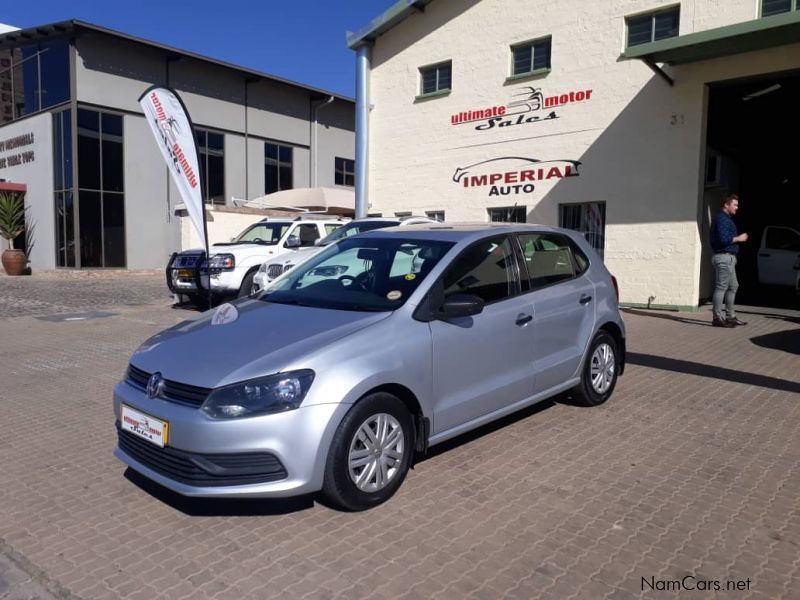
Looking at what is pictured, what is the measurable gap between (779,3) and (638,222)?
14.4 feet

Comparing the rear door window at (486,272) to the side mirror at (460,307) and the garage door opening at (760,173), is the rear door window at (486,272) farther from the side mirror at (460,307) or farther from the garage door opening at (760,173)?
the garage door opening at (760,173)

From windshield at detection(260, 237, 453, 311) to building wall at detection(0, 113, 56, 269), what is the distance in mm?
22538

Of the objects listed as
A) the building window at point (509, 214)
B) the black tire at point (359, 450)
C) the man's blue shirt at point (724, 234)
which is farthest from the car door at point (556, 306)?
Answer: the building window at point (509, 214)

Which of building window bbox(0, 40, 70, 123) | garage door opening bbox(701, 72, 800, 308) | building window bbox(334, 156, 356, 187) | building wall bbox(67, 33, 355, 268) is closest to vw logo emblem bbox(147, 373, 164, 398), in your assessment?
garage door opening bbox(701, 72, 800, 308)

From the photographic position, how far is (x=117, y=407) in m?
3.81

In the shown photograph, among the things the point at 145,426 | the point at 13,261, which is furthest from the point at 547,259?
the point at 13,261

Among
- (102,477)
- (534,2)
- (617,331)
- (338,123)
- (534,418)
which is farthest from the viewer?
(338,123)

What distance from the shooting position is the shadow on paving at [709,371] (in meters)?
6.50

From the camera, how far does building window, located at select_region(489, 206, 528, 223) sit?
14438mm

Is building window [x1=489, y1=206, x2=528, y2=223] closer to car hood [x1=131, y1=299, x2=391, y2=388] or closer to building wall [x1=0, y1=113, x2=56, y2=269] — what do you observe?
car hood [x1=131, y1=299, x2=391, y2=388]

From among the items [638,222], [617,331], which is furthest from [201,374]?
[638,222]

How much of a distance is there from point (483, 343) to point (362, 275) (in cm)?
100

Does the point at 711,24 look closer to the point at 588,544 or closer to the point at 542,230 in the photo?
the point at 542,230

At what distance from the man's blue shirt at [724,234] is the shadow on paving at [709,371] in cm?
295
